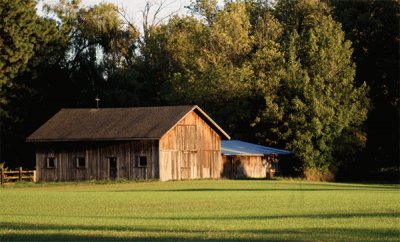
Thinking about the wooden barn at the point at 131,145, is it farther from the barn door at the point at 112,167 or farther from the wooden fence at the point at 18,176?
the wooden fence at the point at 18,176

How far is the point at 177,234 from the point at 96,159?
50.7m

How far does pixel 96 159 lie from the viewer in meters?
72.1

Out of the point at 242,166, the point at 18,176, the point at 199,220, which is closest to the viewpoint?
the point at 199,220

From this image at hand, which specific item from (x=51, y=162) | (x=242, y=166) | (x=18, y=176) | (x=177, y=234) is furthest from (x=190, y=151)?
(x=177, y=234)

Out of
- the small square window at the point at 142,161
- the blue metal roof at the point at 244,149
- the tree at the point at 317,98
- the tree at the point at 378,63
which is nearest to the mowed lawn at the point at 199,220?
the small square window at the point at 142,161

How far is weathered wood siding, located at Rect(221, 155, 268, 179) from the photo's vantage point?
76.6 meters

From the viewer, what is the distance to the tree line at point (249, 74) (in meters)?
78.8

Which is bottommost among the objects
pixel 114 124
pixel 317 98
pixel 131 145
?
pixel 131 145

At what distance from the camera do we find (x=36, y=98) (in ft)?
270

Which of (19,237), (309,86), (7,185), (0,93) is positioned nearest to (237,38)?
(309,86)

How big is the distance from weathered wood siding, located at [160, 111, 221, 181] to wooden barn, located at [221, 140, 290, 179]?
164 centimetres

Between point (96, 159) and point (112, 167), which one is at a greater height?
point (96, 159)

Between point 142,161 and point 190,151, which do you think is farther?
point 190,151

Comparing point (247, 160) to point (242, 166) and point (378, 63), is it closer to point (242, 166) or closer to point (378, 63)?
point (242, 166)
